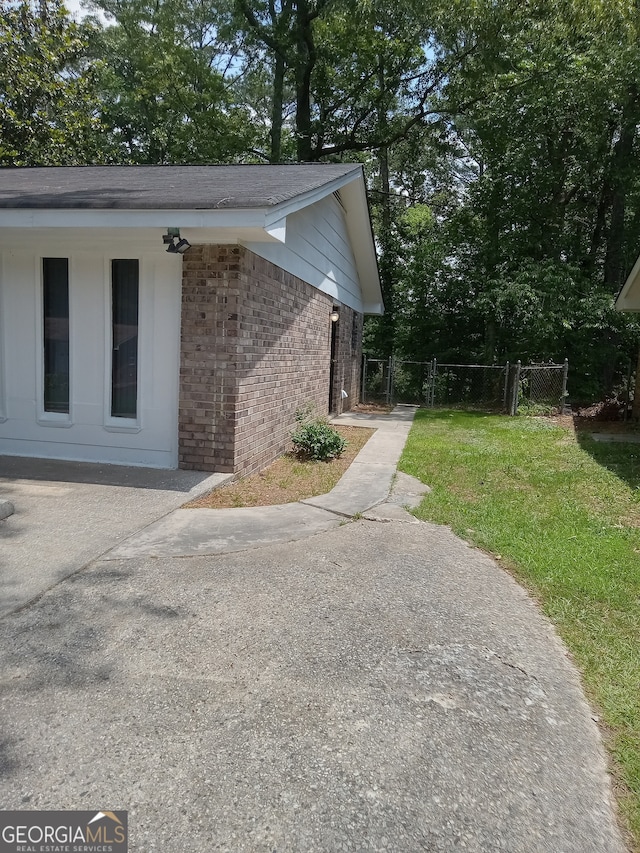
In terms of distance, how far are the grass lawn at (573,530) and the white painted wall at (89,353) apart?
3.05 m

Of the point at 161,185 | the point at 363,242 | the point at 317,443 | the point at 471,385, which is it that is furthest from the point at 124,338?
the point at 471,385

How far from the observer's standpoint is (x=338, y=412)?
43.5ft

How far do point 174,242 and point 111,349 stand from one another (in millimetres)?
1516

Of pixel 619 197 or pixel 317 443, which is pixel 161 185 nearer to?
pixel 317 443

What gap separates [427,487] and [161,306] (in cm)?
351

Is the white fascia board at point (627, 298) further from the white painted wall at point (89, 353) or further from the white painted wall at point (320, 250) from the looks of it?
the white painted wall at point (89, 353)

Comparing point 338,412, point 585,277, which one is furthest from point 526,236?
point 338,412

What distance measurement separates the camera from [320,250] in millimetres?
9438

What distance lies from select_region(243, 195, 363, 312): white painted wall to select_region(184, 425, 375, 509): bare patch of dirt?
2.49 metres

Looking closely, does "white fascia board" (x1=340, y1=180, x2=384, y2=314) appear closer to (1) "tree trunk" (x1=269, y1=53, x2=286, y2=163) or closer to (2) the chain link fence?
(2) the chain link fence

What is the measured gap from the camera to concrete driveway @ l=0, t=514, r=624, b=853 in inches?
73.3

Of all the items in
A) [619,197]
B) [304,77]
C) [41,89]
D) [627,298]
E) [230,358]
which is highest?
[304,77]

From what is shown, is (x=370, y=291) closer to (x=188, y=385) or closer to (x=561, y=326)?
(x=561, y=326)

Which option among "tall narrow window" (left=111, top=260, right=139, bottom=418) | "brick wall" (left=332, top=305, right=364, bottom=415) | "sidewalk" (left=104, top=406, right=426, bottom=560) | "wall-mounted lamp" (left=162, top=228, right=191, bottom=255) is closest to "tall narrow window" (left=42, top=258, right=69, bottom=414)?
"tall narrow window" (left=111, top=260, right=139, bottom=418)
